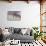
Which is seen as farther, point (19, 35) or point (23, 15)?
point (23, 15)

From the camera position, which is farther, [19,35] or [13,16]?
[13,16]

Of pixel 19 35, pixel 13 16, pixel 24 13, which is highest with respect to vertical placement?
pixel 24 13

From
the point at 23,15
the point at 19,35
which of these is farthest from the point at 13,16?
the point at 19,35

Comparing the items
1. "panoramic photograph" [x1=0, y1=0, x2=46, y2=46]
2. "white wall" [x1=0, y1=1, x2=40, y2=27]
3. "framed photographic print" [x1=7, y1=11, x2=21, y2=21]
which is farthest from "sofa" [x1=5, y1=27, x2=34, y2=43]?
"framed photographic print" [x1=7, y1=11, x2=21, y2=21]

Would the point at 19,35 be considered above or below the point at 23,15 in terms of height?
below

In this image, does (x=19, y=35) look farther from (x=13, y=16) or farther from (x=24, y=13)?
(x=24, y=13)

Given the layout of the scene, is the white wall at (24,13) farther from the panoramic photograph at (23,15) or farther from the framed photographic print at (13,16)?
the framed photographic print at (13,16)

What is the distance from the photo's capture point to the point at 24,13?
4699 millimetres

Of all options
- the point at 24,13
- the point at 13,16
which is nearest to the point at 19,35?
the point at 13,16

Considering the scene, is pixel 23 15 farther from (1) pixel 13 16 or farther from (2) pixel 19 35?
(2) pixel 19 35

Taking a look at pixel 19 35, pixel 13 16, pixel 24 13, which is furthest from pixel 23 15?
pixel 19 35

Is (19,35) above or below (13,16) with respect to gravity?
below

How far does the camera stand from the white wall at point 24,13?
4.68 metres

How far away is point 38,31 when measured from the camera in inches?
185
